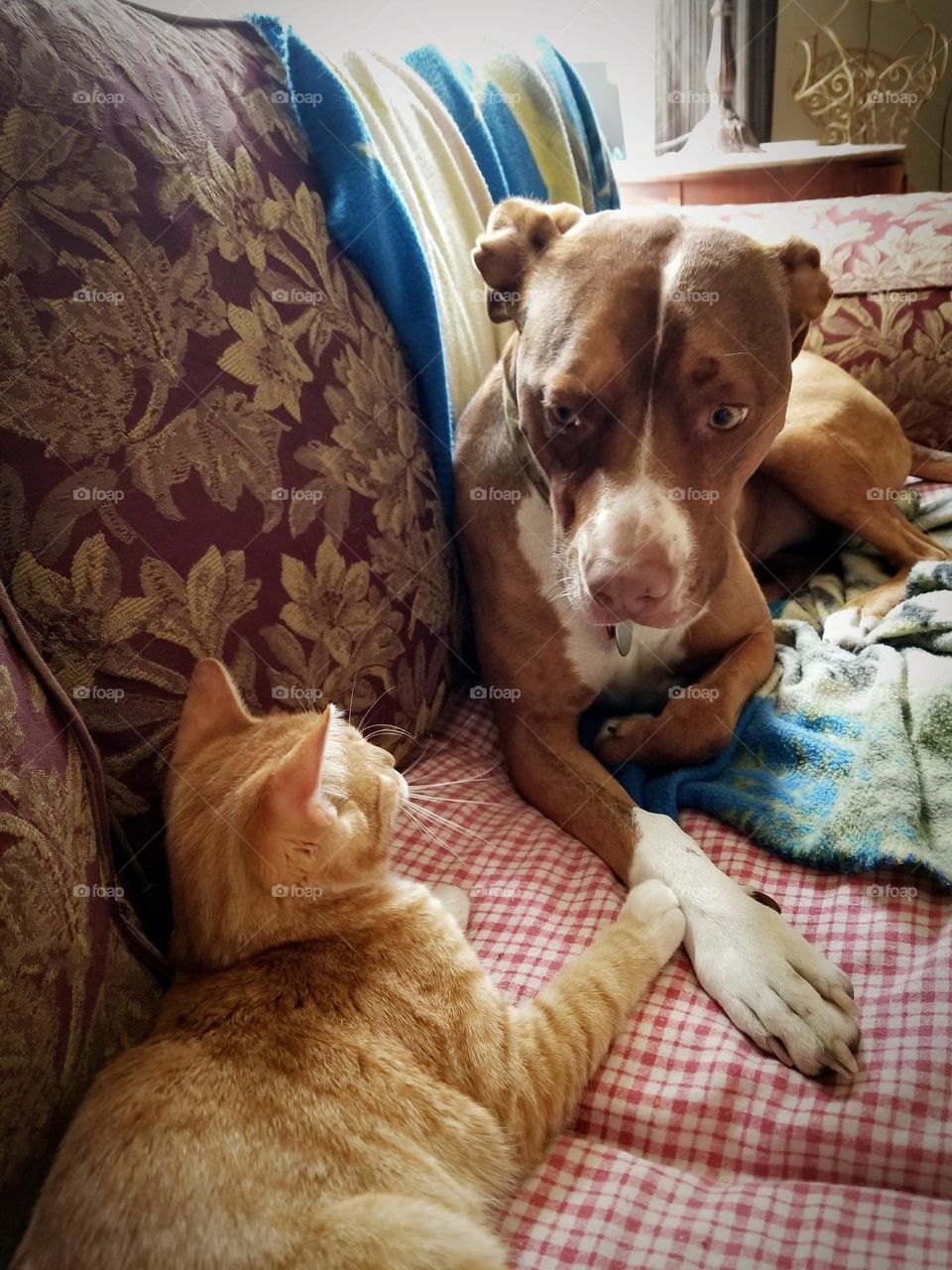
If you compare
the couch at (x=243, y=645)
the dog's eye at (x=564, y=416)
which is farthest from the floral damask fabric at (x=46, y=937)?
the dog's eye at (x=564, y=416)

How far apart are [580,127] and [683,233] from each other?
106 centimetres

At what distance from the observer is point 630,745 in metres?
1.55

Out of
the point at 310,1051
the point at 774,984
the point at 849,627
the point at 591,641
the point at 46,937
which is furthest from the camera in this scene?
the point at 849,627

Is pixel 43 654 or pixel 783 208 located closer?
pixel 43 654

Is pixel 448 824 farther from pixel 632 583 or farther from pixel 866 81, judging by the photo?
pixel 866 81

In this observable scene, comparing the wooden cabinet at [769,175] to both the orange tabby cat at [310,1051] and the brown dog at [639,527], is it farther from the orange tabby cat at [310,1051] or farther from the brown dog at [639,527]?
the orange tabby cat at [310,1051]

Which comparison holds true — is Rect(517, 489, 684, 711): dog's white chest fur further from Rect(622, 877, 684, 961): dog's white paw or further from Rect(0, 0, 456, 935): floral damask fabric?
Rect(622, 877, 684, 961): dog's white paw

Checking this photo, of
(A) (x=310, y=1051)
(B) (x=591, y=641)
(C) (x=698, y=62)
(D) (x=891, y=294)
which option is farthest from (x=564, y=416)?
(C) (x=698, y=62)

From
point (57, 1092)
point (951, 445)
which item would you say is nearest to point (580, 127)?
point (951, 445)

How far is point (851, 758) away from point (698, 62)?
1.97m

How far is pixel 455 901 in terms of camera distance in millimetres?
1222

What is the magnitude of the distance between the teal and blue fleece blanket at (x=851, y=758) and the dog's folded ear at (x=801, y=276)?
60 cm

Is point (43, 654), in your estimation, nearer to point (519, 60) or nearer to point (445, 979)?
point (445, 979)

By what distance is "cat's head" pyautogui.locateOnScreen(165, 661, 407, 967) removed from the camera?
0.99 metres
